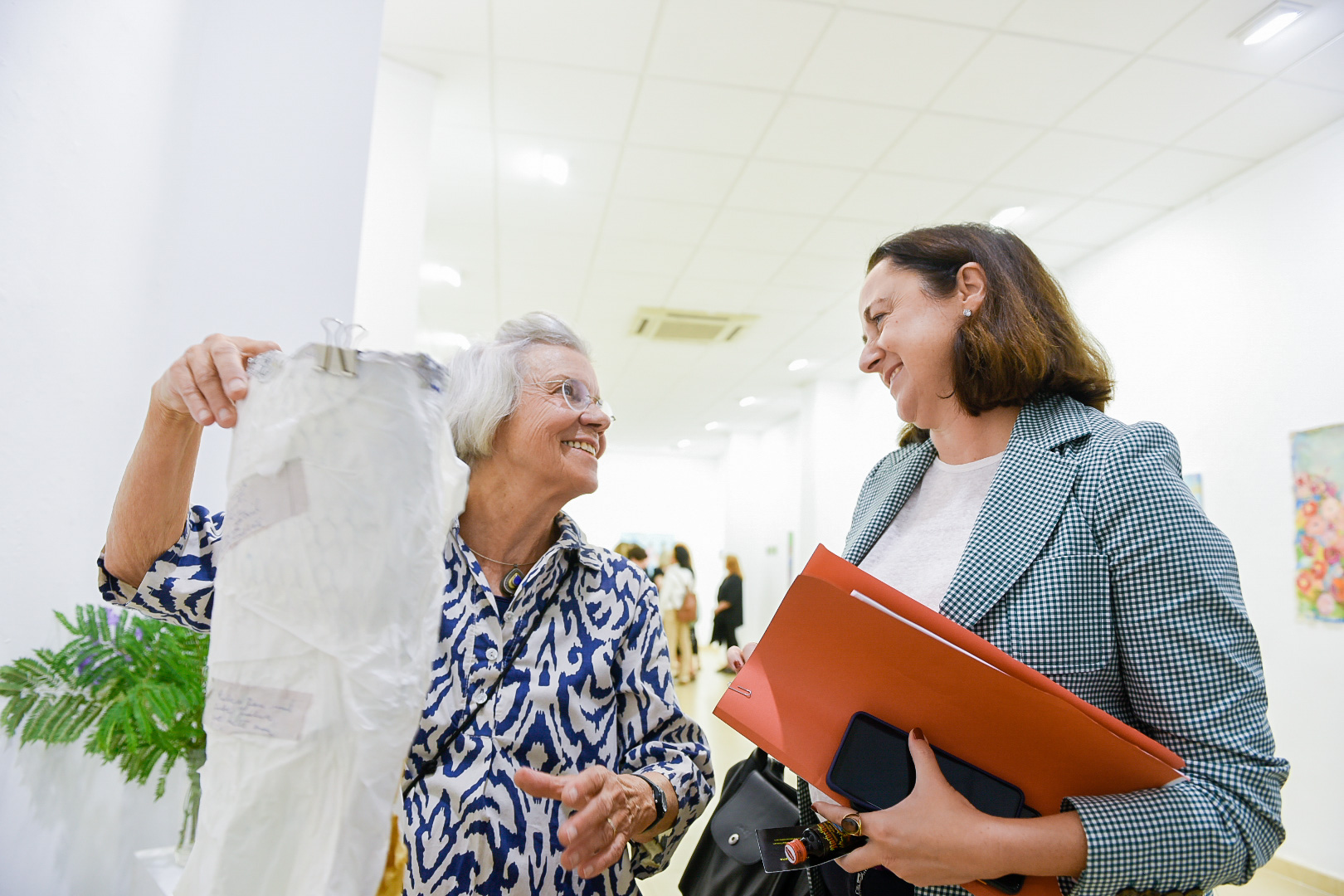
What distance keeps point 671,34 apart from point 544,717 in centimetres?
307

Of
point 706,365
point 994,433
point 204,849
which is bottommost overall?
point 204,849

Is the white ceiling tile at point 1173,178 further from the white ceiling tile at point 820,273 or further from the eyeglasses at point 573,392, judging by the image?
the eyeglasses at point 573,392

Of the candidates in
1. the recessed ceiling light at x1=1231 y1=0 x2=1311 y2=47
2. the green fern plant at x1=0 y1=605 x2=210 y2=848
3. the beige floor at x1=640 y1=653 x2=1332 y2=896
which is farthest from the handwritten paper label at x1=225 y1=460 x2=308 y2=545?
the recessed ceiling light at x1=1231 y1=0 x2=1311 y2=47

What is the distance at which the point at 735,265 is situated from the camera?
18.2 feet

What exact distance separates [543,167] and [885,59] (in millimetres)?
1995

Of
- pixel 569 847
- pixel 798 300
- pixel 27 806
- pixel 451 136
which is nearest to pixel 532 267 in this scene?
pixel 451 136

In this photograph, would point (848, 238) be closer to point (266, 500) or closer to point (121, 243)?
point (121, 243)

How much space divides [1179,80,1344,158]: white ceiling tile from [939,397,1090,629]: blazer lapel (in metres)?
3.66

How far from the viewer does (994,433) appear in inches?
45.4

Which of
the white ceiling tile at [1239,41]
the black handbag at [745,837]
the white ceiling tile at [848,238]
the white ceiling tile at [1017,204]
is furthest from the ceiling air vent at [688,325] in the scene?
the black handbag at [745,837]

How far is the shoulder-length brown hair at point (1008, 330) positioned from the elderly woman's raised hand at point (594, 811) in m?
0.75

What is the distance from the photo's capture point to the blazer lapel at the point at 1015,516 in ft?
3.04

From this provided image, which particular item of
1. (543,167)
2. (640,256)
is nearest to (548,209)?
(543,167)

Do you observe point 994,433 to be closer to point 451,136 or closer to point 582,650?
point 582,650
